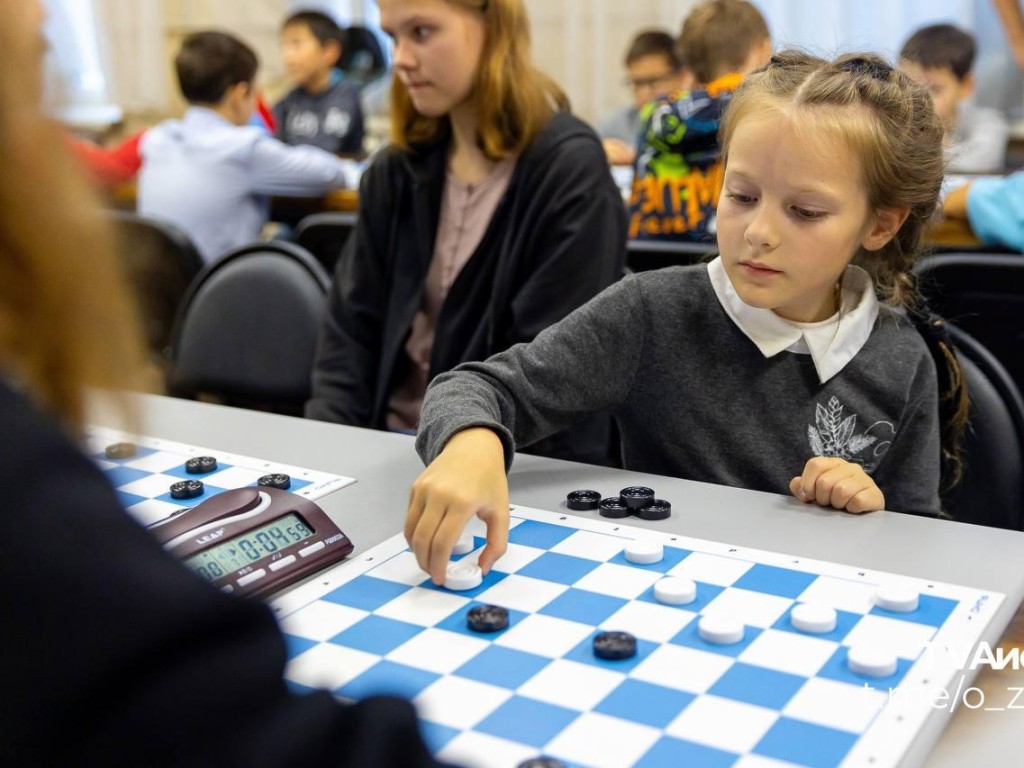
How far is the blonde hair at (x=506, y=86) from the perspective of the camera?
1.92 meters

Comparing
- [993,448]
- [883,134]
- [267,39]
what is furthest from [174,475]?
[267,39]

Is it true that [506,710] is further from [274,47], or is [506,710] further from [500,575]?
[274,47]

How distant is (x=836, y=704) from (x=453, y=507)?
1.23ft

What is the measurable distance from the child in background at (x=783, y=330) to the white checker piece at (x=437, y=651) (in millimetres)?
395

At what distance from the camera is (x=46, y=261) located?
1.74 ft

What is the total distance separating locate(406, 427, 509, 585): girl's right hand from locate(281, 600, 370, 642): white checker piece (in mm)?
84

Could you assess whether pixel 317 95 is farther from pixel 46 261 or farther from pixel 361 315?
pixel 46 261

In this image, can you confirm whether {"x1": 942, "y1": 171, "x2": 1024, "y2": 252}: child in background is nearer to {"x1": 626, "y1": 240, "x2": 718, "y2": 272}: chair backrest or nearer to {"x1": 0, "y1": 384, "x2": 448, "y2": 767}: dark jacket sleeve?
{"x1": 626, "y1": 240, "x2": 718, "y2": 272}: chair backrest

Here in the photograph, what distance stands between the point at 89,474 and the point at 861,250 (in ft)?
3.82

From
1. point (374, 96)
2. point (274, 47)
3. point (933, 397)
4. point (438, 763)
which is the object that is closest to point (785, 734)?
point (438, 763)

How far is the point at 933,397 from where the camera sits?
1411 mm

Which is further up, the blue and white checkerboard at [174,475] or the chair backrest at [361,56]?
the chair backrest at [361,56]

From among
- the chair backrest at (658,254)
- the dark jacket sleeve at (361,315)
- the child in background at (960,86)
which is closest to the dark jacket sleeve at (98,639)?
the dark jacket sleeve at (361,315)

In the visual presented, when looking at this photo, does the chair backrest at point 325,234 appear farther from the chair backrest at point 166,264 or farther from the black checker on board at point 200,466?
the black checker on board at point 200,466
